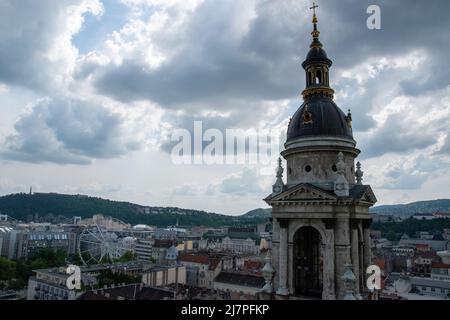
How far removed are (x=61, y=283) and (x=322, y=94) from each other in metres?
74.2

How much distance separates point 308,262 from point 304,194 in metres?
4.02

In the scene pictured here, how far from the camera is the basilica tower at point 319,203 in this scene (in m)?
19.4

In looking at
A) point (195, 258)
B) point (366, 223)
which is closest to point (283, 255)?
point (366, 223)

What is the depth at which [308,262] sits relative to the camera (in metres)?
21.2

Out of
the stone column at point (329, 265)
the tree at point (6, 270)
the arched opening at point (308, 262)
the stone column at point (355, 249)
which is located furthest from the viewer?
the tree at point (6, 270)

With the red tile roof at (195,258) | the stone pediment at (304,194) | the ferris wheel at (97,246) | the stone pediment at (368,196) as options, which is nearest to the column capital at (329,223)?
the stone pediment at (304,194)

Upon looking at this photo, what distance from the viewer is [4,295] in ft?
268

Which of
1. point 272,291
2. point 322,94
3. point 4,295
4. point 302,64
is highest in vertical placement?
point 302,64

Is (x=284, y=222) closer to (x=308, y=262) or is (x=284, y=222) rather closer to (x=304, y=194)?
(x=304, y=194)

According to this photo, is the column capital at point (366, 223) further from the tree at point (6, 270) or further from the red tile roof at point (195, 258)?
the tree at point (6, 270)

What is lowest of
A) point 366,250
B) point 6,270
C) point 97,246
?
point 6,270
